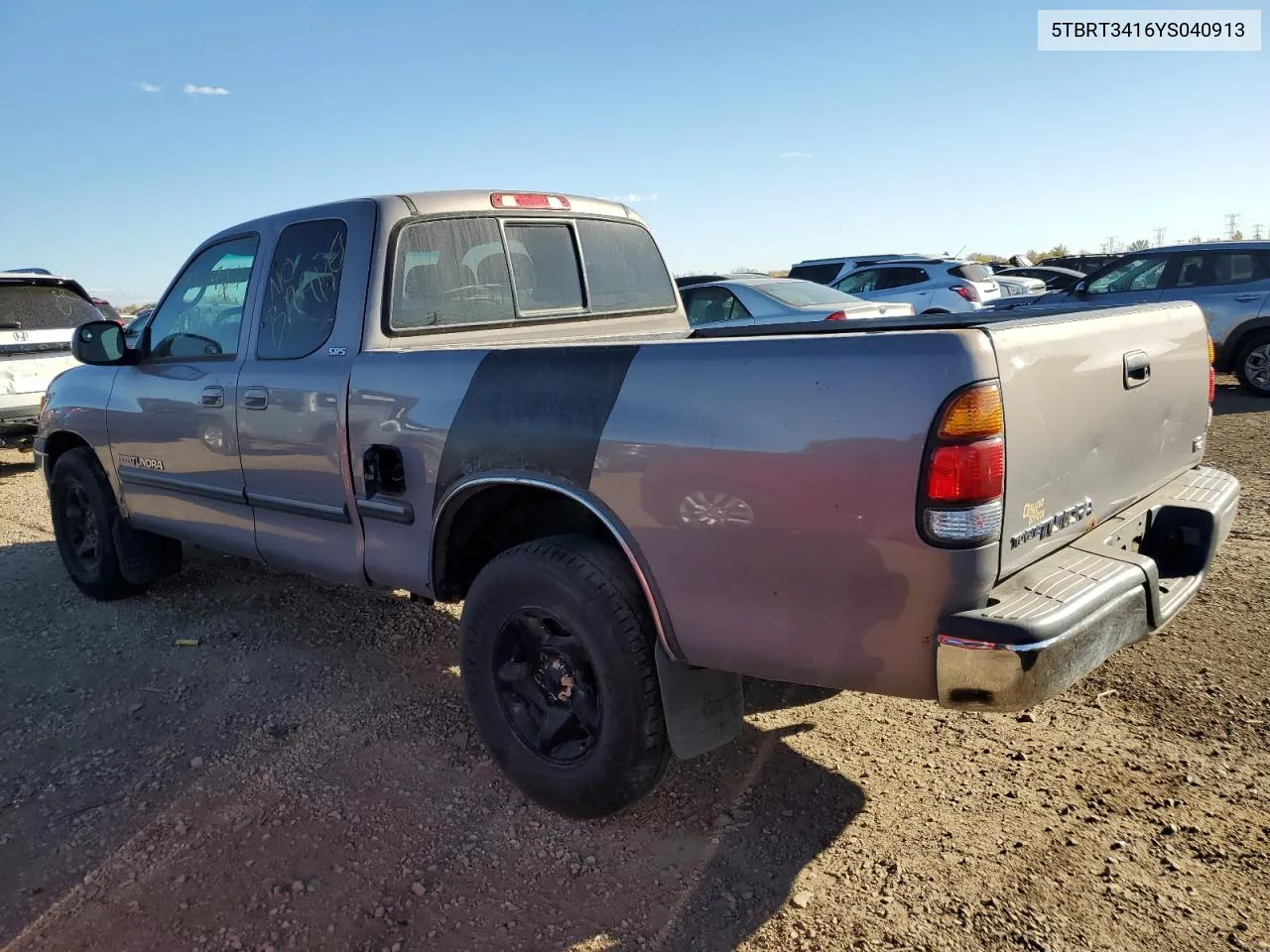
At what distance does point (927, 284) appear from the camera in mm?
14633

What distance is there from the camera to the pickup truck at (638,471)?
2.22 meters

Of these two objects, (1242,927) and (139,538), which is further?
(139,538)

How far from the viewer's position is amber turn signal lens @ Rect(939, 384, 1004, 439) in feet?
6.98

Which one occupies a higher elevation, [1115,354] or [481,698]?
[1115,354]

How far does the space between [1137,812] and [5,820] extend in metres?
3.70

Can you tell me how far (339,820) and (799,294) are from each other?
8357 mm

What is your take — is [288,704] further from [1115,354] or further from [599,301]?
[1115,354]

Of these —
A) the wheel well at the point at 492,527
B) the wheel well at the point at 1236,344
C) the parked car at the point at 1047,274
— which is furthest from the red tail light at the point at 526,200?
the parked car at the point at 1047,274

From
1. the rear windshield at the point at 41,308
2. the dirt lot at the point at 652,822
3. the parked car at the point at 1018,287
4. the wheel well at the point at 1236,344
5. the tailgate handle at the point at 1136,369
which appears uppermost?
the rear windshield at the point at 41,308

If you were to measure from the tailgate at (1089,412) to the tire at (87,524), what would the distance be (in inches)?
185

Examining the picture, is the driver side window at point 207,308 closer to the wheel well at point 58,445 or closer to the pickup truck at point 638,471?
the pickup truck at point 638,471

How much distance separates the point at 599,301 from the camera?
4484mm

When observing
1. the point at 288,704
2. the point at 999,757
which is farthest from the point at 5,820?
the point at 999,757

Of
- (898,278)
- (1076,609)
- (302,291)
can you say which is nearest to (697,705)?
(1076,609)
